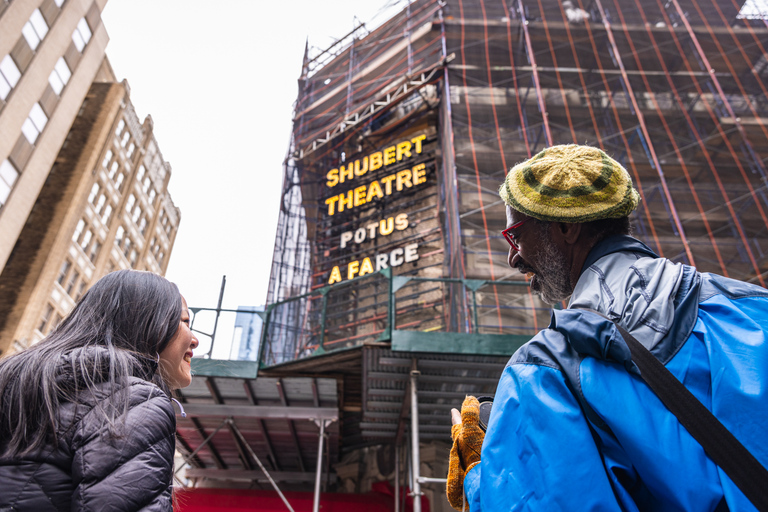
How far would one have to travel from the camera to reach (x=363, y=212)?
2058cm

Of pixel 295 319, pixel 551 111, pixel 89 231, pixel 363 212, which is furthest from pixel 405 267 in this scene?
pixel 89 231

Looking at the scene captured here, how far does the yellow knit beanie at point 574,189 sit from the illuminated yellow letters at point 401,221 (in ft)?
54.0

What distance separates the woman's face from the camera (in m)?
2.16

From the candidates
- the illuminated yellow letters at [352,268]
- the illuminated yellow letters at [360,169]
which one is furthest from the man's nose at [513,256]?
the illuminated yellow letters at [360,169]

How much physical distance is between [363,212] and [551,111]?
799cm

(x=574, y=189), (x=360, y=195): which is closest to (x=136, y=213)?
(x=360, y=195)

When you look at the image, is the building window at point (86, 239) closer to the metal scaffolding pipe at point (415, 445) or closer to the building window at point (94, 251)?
the building window at point (94, 251)

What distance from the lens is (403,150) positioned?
20188 millimetres

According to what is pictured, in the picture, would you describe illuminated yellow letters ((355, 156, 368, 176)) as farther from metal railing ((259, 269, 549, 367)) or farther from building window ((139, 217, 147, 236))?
building window ((139, 217, 147, 236))

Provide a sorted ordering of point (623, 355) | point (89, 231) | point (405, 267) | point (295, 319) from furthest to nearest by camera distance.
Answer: point (89, 231) < point (405, 267) < point (295, 319) < point (623, 355)

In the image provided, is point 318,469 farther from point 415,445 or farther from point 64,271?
point 64,271

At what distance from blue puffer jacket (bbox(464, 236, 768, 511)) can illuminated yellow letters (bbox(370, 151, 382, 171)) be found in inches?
759

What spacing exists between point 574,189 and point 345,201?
19.0 m

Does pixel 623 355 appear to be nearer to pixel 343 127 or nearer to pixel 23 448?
pixel 23 448
